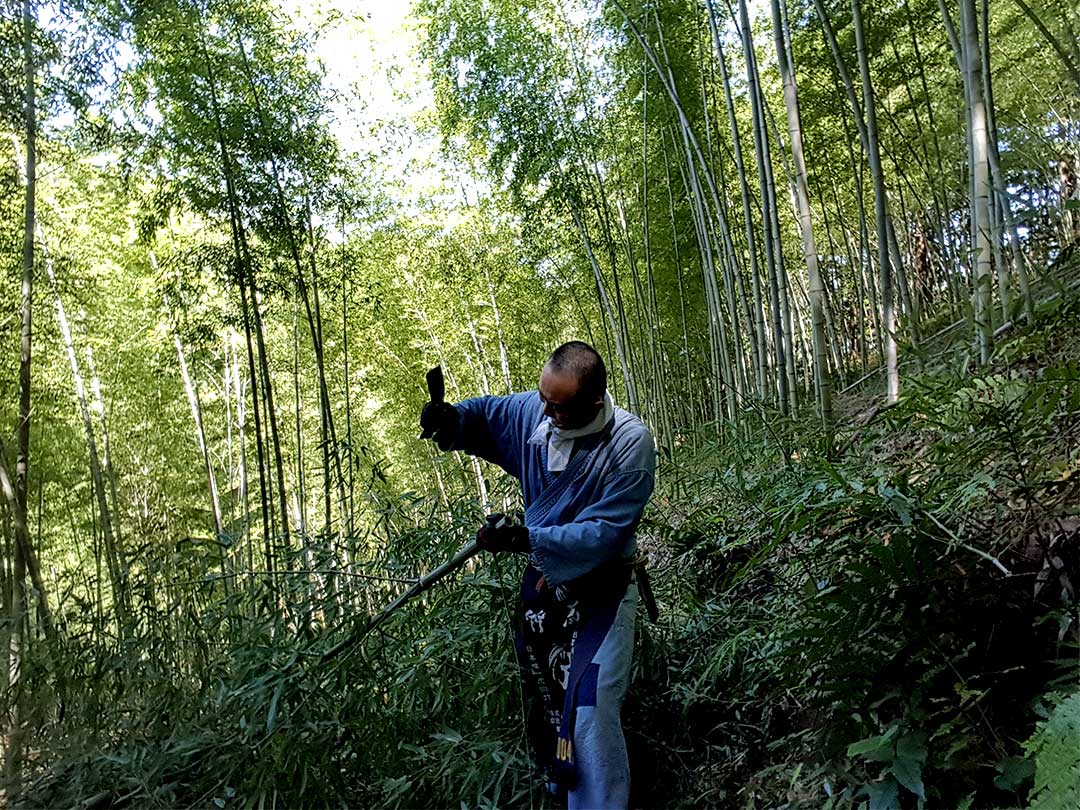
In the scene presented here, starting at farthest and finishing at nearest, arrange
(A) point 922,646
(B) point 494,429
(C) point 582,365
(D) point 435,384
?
(B) point 494,429, (D) point 435,384, (C) point 582,365, (A) point 922,646

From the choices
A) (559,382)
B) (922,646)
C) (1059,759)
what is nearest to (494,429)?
(559,382)

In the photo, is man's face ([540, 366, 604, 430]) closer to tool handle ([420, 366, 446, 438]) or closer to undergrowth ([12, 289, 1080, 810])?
tool handle ([420, 366, 446, 438])

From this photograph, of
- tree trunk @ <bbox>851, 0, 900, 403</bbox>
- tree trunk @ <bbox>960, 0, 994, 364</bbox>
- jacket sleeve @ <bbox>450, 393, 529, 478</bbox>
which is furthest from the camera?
tree trunk @ <bbox>851, 0, 900, 403</bbox>

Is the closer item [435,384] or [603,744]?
[603,744]

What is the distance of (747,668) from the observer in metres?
2.26

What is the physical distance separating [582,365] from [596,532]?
0.44 metres

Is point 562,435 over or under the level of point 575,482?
over

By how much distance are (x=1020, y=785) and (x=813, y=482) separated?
0.80 metres

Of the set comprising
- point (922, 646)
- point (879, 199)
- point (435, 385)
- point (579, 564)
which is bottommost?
point (922, 646)

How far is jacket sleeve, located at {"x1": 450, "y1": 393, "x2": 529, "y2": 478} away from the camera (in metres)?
2.37

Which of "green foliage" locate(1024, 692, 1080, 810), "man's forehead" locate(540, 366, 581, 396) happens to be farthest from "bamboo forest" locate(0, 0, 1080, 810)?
"man's forehead" locate(540, 366, 581, 396)

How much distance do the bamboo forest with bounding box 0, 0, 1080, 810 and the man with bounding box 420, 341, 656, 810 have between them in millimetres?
41

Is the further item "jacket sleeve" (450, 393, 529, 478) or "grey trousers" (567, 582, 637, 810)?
"jacket sleeve" (450, 393, 529, 478)

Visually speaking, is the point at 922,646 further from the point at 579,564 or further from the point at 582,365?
the point at 582,365
